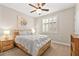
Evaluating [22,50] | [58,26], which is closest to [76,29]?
[58,26]

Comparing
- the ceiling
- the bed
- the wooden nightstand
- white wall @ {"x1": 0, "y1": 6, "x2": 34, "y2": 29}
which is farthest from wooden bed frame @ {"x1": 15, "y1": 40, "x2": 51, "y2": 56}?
the ceiling

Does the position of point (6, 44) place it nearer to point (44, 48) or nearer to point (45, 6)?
point (44, 48)

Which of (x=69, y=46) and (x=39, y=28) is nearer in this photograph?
(x=69, y=46)

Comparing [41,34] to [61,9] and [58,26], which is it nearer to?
[58,26]

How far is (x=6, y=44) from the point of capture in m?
2.12

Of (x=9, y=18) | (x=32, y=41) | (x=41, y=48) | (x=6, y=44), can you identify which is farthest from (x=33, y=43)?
(x=9, y=18)

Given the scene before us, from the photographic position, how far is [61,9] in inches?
81.1

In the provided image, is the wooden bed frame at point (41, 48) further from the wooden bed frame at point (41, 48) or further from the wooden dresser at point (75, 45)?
the wooden dresser at point (75, 45)

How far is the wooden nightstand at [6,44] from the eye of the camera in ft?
6.80

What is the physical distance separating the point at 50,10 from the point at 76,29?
0.70 meters

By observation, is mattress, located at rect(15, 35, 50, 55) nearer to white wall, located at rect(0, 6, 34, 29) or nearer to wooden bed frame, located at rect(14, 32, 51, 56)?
wooden bed frame, located at rect(14, 32, 51, 56)

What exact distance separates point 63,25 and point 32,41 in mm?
775

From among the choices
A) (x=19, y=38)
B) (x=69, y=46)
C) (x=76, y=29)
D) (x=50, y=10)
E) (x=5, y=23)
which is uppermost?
(x=50, y=10)

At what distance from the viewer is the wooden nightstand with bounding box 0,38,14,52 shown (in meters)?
Answer: 2.07
